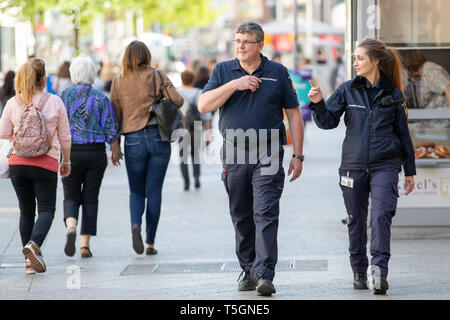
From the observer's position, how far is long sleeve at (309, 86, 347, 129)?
7.39 metres

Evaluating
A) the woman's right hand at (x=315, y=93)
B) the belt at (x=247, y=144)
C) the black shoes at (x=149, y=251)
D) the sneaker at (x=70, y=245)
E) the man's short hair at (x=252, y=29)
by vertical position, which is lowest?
the black shoes at (x=149, y=251)

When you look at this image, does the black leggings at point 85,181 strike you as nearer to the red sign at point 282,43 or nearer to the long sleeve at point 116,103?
the long sleeve at point 116,103

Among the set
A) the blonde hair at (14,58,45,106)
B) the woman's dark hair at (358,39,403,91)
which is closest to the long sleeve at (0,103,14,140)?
the blonde hair at (14,58,45,106)

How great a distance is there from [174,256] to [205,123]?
8976 mm

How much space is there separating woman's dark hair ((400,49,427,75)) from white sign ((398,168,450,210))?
1121mm

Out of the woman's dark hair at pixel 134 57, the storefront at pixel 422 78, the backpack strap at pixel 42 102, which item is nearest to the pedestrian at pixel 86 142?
the woman's dark hair at pixel 134 57

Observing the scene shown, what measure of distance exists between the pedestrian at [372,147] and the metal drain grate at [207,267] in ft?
3.66

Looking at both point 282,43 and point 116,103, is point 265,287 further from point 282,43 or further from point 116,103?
point 282,43

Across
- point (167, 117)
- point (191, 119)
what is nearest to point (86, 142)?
point (167, 117)

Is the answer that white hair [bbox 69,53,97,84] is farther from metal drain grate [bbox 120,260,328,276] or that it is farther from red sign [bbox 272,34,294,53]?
red sign [bbox 272,34,294,53]

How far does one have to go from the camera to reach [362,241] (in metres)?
7.56

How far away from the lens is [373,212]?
743 centimetres

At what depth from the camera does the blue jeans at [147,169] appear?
9414 millimetres
